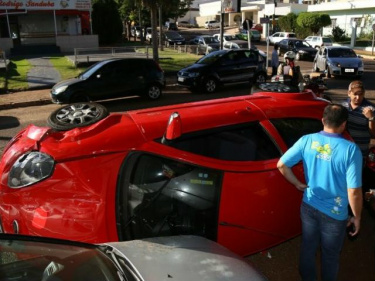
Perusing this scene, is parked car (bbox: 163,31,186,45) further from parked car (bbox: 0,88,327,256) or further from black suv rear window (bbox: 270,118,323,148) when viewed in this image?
parked car (bbox: 0,88,327,256)

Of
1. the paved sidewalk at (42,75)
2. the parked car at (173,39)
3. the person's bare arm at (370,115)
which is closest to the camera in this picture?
the person's bare arm at (370,115)

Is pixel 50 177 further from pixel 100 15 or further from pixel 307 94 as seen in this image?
pixel 100 15

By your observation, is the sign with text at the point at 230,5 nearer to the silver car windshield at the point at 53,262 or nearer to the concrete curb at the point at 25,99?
the concrete curb at the point at 25,99

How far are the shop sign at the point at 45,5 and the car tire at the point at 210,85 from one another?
23633 mm

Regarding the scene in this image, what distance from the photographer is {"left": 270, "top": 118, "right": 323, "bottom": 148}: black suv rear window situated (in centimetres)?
357

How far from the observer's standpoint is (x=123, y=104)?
1298 centimetres

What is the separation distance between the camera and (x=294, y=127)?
3.70 metres

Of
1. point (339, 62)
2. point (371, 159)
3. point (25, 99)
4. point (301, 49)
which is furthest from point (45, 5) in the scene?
point (371, 159)

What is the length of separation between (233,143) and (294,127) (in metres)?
0.75

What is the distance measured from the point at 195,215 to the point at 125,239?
627mm

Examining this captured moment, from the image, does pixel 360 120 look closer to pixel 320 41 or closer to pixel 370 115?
pixel 370 115

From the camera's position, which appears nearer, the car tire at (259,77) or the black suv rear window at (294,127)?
the black suv rear window at (294,127)

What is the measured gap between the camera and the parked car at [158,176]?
2.85 metres

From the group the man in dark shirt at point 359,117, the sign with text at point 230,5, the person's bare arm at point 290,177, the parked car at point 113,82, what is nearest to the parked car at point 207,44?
the sign with text at point 230,5
